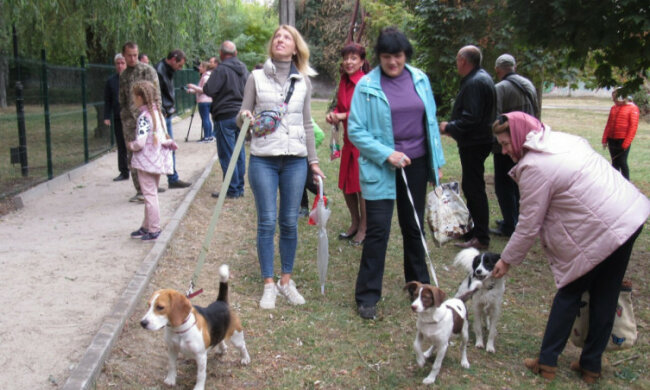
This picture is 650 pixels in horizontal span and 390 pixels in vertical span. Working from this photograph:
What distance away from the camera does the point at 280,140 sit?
15.0ft

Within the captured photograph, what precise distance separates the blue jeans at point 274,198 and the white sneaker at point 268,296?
0.09 metres

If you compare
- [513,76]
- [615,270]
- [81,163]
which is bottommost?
[81,163]

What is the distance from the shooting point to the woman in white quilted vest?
4574 mm

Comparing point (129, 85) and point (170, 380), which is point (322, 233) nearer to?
point (170, 380)

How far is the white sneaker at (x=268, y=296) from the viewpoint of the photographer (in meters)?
4.69

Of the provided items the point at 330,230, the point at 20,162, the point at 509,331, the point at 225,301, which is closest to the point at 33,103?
the point at 20,162

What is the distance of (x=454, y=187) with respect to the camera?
4.86m

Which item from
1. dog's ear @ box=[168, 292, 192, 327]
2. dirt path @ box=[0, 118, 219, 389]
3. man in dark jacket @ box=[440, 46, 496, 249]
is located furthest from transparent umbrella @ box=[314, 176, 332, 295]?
man in dark jacket @ box=[440, 46, 496, 249]

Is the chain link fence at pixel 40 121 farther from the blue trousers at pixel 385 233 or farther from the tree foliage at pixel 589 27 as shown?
the tree foliage at pixel 589 27

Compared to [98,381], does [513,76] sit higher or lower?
higher

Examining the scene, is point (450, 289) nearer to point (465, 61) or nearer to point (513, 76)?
point (465, 61)

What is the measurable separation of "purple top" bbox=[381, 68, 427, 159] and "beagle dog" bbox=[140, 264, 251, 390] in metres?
1.73

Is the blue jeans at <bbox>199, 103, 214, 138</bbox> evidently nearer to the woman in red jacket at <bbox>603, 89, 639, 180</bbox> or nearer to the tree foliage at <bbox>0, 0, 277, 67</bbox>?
the tree foliage at <bbox>0, 0, 277, 67</bbox>

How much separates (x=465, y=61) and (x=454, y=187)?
78.8 inches
